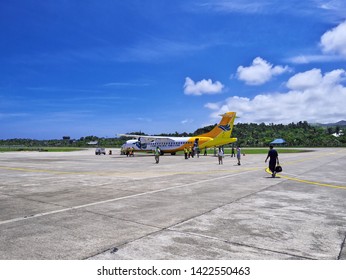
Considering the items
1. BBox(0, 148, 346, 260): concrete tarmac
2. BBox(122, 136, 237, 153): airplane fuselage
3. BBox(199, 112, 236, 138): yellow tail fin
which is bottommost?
BBox(0, 148, 346, 260): concrete tarmac

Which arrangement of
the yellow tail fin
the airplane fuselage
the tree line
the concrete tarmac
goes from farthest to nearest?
the tree line → the yellow tail fin → the airplane fuselage → the concrete tarmac

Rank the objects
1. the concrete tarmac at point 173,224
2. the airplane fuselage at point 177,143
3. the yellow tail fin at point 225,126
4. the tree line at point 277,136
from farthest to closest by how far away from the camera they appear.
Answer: the tree line at point 277,136
the yellow tail fin at point 225,126
the airplane fuselage at point 177,143
the concrete tarmac at point 173,224

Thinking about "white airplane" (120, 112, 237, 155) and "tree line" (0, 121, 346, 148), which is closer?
"white airplane" (120, 112, 237, 155)

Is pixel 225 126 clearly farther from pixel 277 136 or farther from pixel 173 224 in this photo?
pixel 277 136

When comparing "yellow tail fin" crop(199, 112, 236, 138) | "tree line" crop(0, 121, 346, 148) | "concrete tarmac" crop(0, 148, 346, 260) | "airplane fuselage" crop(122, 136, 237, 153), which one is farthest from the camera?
"tree line" crop(0, 121, 346, 148)

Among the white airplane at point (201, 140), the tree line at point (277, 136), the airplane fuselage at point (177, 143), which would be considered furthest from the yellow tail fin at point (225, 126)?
the tree line at point (277, 136)

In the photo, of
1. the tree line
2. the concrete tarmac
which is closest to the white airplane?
the concrete tarmac

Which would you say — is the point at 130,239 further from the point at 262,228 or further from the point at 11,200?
the point at 11,200

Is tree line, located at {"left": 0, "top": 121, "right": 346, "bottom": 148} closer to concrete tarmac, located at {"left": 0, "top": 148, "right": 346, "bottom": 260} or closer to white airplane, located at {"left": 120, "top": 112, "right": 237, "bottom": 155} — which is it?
white airplane, located at {"left": 120, "top": 112, "right": 237, "bottom": 155}

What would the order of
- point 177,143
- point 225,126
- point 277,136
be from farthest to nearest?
point 277,136
point 177,143
point 225,126

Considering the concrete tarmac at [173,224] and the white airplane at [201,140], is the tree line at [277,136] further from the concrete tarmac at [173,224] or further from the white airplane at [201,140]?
the concrete tarmac at [173,224]

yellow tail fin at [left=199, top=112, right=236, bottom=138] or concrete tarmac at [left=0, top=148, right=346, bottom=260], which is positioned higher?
yellow tail fin at [left=199, top=112, right=236, bottom=138]

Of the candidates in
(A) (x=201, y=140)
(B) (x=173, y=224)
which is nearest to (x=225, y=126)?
(A) (x=201, y=140)
